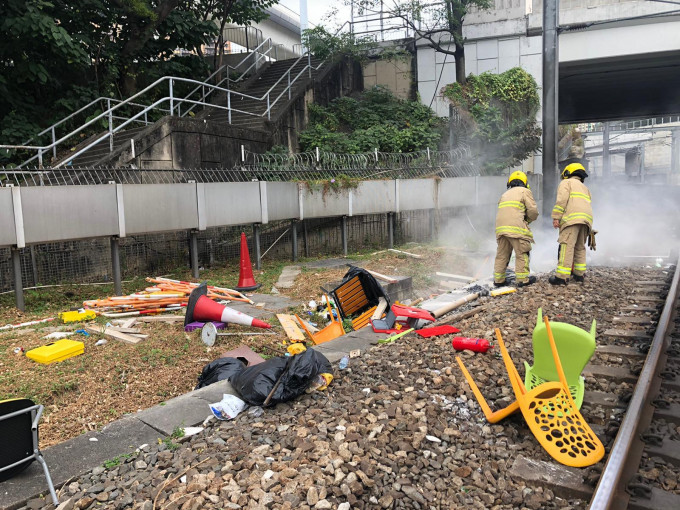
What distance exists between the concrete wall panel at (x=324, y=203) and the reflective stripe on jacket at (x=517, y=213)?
4.99m

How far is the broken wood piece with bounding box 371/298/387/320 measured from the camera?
743 centimetres

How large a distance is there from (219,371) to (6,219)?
4489 mm

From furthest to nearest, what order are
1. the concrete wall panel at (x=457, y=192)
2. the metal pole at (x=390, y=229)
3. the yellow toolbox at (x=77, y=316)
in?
the concrete wall panel at (x=457, y=192), the metal pole at (x=390, y=229), the yellow toolbox at (x=77, y=316)

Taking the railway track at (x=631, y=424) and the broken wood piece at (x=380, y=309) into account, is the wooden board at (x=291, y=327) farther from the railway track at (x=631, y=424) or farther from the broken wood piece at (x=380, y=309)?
the railway track at (x=631, y=424)

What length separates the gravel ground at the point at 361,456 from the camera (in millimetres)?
3256

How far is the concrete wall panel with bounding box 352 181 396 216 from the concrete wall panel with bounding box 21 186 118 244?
669 centimetres

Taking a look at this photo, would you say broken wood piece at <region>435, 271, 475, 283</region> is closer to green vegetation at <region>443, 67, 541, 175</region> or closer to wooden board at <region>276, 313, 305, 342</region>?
wooden board at <region>276, 313, 305, 342</region>

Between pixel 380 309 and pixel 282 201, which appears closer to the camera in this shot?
pixel 380 309

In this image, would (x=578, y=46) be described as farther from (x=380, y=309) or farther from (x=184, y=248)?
(x=380, y=309)

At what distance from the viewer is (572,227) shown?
9.35 metres

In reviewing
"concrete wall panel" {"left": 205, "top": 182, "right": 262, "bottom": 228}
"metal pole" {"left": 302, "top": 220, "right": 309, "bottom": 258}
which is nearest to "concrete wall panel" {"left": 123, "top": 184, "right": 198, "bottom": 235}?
"concrete wall panel" {"left": 205, "top": 182, "right": 262, "bottom": 228}

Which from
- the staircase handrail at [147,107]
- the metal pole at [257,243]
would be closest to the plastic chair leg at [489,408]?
the metal pole at [257,243]

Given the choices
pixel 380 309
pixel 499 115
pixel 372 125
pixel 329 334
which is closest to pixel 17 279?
pixel 329 334

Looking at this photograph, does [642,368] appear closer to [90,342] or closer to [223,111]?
[90,342]
